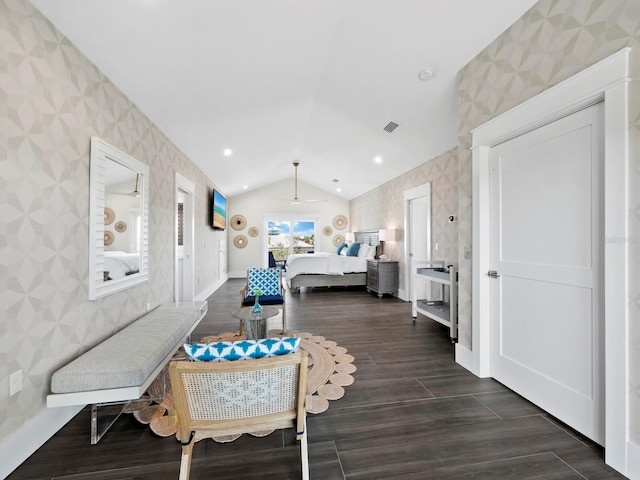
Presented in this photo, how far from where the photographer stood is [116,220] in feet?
8.39

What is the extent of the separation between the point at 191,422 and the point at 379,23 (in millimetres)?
3123

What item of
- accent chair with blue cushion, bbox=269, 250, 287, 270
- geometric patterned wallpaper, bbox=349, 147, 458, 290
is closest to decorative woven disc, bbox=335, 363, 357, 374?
geometric patterned wallpaper, bbox=349, 147, 458, 290

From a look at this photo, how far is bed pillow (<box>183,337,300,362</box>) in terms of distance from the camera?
4.13 ft

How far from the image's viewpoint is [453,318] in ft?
11.1

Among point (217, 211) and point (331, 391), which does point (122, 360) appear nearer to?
point (331, 391)

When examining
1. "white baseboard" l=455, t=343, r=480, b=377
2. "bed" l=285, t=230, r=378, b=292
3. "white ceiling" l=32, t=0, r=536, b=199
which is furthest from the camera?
"bed" l=285, t=230, r=378, b=292

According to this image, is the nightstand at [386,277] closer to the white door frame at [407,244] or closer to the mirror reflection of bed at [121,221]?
the white door frame at [407,244]

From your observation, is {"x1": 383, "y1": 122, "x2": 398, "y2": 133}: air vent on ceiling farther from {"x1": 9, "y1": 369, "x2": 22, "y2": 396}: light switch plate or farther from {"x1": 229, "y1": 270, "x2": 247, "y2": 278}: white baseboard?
{"x1": 229, "y1": 270, "x2": 247, "y2": 278}: white baseboard

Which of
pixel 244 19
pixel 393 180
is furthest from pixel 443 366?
pixel 393 180

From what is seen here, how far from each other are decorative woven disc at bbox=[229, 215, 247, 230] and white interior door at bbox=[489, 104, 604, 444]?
771cm

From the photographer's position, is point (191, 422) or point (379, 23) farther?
point (379, 23)

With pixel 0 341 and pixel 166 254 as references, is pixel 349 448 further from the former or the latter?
pixel 166 254

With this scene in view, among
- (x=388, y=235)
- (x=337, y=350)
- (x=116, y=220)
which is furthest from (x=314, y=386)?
(x=388, y=235)

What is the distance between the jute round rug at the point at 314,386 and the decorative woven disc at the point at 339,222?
20.8ft
